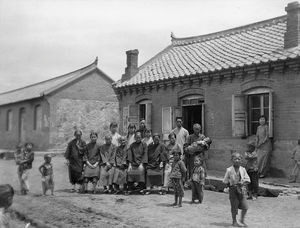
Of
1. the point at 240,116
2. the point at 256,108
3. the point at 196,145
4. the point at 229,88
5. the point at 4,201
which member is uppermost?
the point at 229,88

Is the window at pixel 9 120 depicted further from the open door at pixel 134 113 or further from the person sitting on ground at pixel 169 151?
the person sitting on ground at pixel 169 151

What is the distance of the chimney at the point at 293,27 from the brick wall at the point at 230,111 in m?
1.11

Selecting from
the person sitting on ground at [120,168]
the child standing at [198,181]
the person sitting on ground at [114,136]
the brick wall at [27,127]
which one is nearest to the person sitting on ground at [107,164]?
the person sitting on ground at [120,168]

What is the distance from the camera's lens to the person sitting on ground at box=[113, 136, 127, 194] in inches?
405

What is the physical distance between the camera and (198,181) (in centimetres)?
888

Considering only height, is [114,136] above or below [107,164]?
above

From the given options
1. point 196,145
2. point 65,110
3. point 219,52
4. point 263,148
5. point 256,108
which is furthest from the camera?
point 65,110

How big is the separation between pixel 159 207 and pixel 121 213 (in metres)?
0.99

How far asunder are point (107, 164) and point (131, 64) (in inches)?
365

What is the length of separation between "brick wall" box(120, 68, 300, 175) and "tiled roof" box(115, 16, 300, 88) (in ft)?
1.83

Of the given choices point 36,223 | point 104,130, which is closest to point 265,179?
point 36,223

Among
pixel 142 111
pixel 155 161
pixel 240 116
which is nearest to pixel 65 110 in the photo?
pixel 142 111

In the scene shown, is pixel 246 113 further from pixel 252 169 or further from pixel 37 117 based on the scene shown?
pixel 37 117

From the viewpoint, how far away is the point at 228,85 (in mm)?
13570
